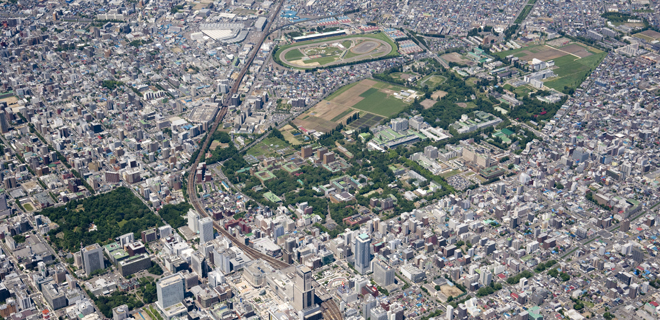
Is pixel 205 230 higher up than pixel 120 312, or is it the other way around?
pixel 205 230

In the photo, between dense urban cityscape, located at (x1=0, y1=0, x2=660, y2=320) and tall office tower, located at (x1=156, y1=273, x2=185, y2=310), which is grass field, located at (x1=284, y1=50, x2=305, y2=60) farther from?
tall office tower, located at (x1=156, y1=273, x2=185, y2=310)

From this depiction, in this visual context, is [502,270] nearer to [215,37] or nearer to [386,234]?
[386,234]

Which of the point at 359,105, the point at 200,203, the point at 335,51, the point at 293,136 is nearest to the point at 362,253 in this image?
the point at 200,203

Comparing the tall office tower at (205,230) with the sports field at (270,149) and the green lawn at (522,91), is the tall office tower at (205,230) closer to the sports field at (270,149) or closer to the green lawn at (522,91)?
the sports field at (270,149)

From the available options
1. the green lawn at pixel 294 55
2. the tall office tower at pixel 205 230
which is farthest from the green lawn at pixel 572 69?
the tall office tower at pixel 205 230

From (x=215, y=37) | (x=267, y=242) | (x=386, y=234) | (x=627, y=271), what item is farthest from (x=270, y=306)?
(x=215, y=37)

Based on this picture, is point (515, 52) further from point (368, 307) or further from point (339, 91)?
point (368, 307)

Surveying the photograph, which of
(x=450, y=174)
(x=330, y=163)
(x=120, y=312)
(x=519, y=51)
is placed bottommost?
(x=330, y=163)
